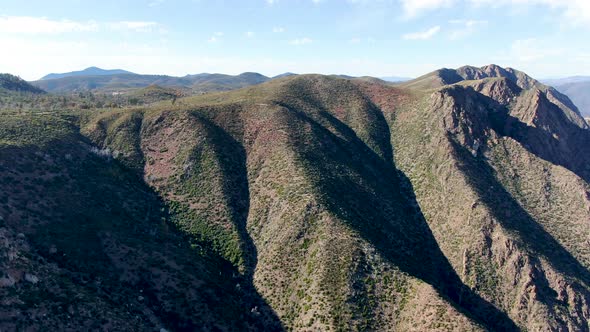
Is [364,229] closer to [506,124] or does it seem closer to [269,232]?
[269,232]

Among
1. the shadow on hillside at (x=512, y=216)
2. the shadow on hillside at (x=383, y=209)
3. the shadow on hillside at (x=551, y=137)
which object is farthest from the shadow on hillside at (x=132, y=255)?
the shadow on hillside at (x=551, y=137)

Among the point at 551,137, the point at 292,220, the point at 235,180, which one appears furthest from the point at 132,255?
the point at 551,137

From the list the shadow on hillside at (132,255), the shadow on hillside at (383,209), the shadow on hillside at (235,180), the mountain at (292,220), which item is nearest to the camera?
the shadow on hillside at (132,255)

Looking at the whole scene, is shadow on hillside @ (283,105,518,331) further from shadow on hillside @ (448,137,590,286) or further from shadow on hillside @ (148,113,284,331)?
shadow on hillside @ (148,113,284,331)

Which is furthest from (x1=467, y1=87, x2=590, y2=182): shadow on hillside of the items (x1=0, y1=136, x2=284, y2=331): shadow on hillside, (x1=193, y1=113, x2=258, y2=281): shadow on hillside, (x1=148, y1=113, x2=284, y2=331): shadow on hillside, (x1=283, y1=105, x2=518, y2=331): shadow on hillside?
(x1=0, y1=136, x2=284, y2=331): shadow on hillside

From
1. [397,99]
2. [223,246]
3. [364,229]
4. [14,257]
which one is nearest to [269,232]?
[223,246]

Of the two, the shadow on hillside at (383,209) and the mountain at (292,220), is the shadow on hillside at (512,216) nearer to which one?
the mountain at (292,220)

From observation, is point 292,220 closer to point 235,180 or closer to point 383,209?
point 235,180
